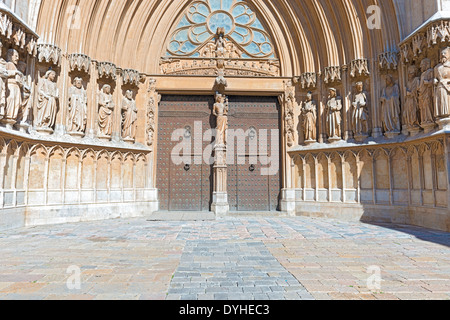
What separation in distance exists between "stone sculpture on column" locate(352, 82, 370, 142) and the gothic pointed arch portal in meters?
3.38

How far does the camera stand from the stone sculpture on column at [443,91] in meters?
7.54

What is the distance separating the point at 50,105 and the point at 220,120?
5632mm

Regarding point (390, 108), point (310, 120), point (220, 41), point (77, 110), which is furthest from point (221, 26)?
point (390, 108)

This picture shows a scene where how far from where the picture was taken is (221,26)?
12.5 m

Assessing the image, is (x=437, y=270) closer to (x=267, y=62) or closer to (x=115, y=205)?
(x=115, y=205)

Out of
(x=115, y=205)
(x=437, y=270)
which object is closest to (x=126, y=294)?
(x=437, y=270)

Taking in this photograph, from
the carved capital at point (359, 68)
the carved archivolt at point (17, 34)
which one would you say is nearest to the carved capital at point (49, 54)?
the carved archivolt at point (17, 34)

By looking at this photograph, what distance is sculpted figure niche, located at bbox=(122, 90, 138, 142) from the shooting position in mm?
10758

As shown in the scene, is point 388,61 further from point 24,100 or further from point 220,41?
point 24,100

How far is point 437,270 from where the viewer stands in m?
4.07

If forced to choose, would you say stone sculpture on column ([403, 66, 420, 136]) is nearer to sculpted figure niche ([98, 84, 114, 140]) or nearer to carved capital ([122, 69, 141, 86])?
carved capital ([122, 69, 141, 86])

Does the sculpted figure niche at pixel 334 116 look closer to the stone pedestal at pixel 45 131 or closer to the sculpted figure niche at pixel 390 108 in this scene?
the sculpted figure niche at pixel 390 108

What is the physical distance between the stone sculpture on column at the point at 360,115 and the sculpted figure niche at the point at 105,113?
27.2 ft

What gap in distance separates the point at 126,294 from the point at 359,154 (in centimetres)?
897
